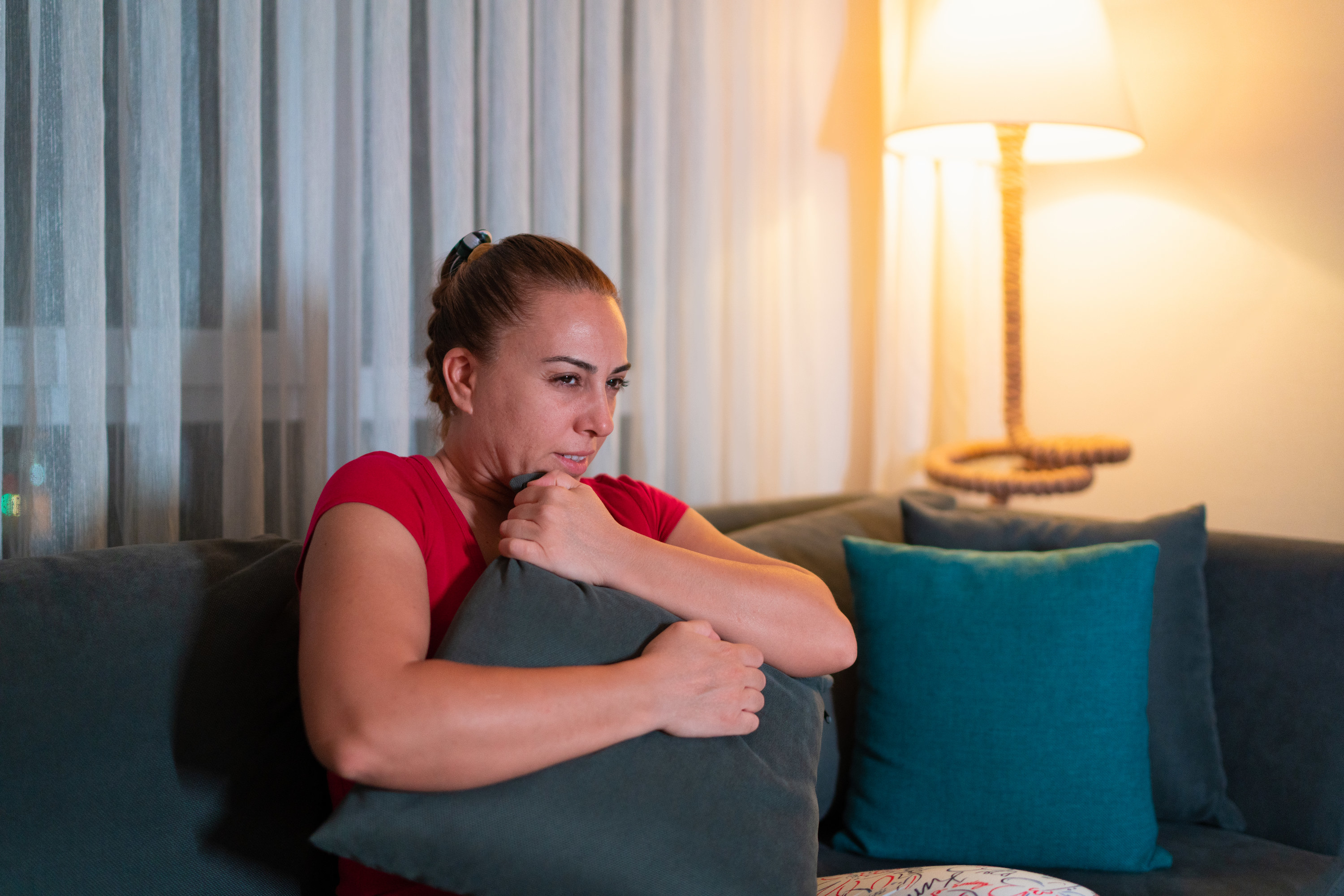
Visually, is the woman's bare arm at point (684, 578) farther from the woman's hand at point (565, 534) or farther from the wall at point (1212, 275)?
the wall at point (1212, 275)

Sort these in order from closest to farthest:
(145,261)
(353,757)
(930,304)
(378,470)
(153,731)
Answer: (353,757), (153,731), (378,470), (145,261), (930,304)

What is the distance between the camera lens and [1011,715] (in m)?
1.38

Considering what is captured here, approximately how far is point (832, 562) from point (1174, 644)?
576mm

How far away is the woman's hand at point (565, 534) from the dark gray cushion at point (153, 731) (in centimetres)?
32

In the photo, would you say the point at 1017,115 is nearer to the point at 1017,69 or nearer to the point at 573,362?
the point at 1017,69

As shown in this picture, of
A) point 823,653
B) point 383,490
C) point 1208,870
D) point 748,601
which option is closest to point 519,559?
point 383,490

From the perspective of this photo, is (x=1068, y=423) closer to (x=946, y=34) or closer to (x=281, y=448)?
(x=946, y=34)

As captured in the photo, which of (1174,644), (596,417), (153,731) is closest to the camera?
(153,731)

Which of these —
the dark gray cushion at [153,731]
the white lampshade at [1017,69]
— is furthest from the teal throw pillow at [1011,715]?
the white lampshade at [1017,69]

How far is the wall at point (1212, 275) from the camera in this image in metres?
2.27

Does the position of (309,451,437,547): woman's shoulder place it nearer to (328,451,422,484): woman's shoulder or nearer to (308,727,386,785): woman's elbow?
(328,451,422,484): woman's shoulder

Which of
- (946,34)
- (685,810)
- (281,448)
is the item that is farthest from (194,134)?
(946,34)

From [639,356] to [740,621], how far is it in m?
0.98

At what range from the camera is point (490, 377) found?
1167mm
